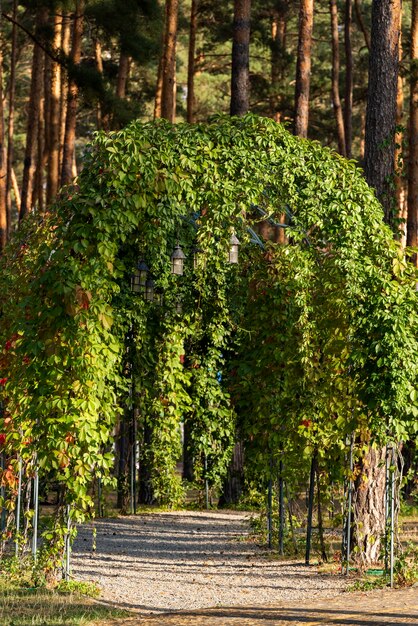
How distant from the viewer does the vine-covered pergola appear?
388 inches

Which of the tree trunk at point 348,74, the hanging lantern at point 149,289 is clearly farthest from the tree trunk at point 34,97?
the hanging lantern at point 149,289

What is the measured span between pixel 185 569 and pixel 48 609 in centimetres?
386

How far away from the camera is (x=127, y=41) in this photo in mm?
21406

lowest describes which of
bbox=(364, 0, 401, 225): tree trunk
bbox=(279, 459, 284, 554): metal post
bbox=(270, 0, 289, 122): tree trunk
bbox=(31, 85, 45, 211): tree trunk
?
bbox=(279, 459, 284, 554): metal post

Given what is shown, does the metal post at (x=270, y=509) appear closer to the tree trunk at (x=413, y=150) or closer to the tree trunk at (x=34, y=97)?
the tree trunk at (x=413, y=150)

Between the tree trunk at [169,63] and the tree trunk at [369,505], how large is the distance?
1051 centimetres

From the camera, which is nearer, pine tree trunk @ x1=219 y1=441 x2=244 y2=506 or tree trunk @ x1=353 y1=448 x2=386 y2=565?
tree trunk @ x1=353 y1=448 x2=386 y2=565

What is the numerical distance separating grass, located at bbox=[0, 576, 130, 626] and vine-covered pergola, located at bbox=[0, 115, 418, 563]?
57cm

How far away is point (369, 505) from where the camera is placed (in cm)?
1247

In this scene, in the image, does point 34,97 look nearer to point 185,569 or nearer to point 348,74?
point 348,74

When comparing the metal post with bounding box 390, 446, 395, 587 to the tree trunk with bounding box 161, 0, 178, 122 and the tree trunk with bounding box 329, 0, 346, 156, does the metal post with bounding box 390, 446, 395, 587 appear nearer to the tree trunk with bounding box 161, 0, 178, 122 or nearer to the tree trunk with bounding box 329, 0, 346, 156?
the tree trunk with bounding box 161, 0, 178, 122

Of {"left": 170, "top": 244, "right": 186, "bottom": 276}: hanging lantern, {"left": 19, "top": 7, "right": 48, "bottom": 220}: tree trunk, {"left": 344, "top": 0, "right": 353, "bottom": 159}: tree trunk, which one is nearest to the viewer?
{"left": 170, "top": 244, "right": 186, "bottom": 276}: hanging lantern

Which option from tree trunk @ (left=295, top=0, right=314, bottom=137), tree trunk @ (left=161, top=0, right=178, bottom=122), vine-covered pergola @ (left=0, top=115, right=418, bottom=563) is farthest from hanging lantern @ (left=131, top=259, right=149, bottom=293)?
tree trunk @ (left=161, top=0, right=178, bottom=122)

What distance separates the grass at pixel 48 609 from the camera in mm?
8656
